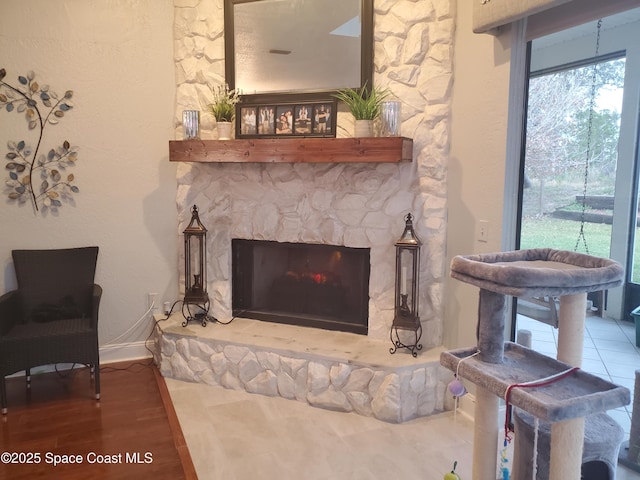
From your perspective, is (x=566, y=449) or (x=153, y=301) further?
(x=153, y=301)

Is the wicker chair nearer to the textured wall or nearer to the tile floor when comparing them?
the tile floor

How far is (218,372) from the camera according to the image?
3332mm

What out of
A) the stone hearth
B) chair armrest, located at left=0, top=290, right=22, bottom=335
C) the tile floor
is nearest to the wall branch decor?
chair armrest, located at left=0, top=290, right=22, bottom=335

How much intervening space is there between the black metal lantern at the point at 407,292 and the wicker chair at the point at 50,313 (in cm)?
185

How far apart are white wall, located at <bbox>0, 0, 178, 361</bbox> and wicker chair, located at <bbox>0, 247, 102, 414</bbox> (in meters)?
0.15

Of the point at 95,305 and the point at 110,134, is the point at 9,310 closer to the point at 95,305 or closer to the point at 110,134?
the point at 95,305

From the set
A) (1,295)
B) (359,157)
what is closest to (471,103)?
(359,157)

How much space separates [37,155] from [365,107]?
2219 millimetres

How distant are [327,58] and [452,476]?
248cm

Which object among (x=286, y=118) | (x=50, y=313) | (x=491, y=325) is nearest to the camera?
(x=491, y=325)

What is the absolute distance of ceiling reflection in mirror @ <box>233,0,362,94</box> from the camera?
3.15 meters

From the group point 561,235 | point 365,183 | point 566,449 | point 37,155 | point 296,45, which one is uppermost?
point 296,45

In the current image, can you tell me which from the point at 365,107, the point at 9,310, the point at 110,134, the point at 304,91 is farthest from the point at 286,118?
the point at 9,310

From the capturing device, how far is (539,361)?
5.84 feet
